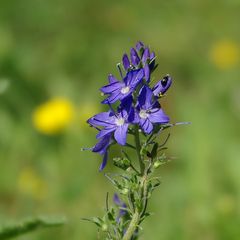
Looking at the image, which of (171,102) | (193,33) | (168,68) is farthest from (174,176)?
(193,33)

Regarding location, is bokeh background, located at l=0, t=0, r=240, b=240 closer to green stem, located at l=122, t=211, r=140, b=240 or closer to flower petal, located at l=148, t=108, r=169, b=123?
green stem, located at l=122, t=211, r=140, b=240

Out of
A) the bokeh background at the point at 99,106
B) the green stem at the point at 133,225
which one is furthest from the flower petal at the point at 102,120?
the bokeh background at the point at 99,106

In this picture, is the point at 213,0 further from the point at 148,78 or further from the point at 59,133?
the point at 148,78

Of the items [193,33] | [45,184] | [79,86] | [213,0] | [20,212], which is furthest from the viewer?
[213,0]

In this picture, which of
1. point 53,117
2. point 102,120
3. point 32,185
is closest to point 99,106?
point 53,117

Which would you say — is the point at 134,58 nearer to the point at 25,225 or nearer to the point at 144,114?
the point at 144,114
